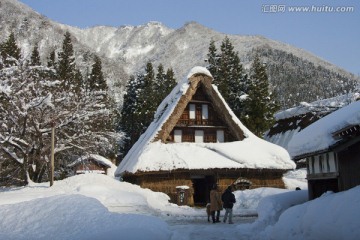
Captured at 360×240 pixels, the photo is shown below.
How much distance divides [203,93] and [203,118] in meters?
2.05

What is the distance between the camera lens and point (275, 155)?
2662cm

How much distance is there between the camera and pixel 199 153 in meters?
25.6

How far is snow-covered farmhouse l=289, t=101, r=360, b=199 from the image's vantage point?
37.1 feet

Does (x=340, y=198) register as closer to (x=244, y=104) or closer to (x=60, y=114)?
→ (x=60, y=114)

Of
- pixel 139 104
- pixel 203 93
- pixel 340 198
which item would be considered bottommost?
pixel 340 198

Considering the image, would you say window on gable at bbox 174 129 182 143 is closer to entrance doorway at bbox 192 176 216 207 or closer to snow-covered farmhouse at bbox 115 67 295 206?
snow-covered farmhouse at bbox 115 67 295 206

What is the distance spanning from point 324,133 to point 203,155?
13.5 meters

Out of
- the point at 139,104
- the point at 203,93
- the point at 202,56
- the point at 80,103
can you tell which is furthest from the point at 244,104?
the point at 202,56

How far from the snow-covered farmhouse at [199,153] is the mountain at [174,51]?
2345 inches

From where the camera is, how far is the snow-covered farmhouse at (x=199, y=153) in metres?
24.2

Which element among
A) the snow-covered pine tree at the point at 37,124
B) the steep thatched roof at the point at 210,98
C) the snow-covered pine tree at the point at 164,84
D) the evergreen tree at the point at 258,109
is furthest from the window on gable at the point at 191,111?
the snow-covered pine tree at the point at 164,84

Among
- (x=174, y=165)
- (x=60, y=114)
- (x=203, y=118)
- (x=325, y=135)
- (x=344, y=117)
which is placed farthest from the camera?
(x=203, y=118)

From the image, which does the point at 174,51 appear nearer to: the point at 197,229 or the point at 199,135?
the point at 199,135

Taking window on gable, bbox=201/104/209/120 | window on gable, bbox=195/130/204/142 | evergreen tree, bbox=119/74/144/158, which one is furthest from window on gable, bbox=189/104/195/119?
evergreen tree, bbox=119/74/144/158
